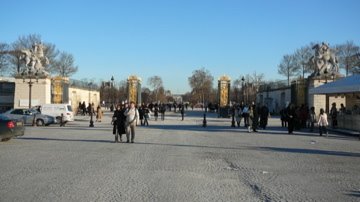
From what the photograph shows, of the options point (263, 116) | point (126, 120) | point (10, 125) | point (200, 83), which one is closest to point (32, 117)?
point (10, 125)

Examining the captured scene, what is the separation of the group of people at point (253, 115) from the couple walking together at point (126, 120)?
34.8ft

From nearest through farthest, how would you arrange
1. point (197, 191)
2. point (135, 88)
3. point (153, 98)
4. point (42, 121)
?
point (197, 191) < point (42, 121) < point (135, 88) < point (153, 98)

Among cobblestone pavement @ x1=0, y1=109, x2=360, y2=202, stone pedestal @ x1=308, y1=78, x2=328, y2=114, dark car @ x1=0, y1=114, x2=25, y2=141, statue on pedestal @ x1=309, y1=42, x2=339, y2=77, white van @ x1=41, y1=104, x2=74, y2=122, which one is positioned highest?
statue on pedestal @ x1=309, y1=42, x2=339, y2=77

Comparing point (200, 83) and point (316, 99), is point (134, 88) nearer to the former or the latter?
point (316, 99)

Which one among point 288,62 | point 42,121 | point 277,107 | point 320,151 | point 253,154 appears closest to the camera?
point 253,154

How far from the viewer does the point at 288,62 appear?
85.0 metres

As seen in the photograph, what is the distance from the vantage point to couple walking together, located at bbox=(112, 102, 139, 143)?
20.5 m

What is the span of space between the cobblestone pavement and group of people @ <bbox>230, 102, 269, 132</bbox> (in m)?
11.5

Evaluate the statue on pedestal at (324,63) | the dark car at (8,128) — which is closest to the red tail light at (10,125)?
the dark car at (8,128)

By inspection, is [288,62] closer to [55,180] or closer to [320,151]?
[320,151]

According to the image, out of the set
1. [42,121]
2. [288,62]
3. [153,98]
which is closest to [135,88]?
[42,121]

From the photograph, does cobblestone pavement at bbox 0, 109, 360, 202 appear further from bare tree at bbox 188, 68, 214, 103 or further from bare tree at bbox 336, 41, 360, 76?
bare tree at bbox 188, 68, 214, 103

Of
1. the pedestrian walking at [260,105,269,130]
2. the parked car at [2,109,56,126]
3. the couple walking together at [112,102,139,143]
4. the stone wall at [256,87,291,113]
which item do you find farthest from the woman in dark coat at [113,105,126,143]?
the stone wall at [256,87,291,113]

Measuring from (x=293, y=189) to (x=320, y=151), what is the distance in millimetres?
8684
